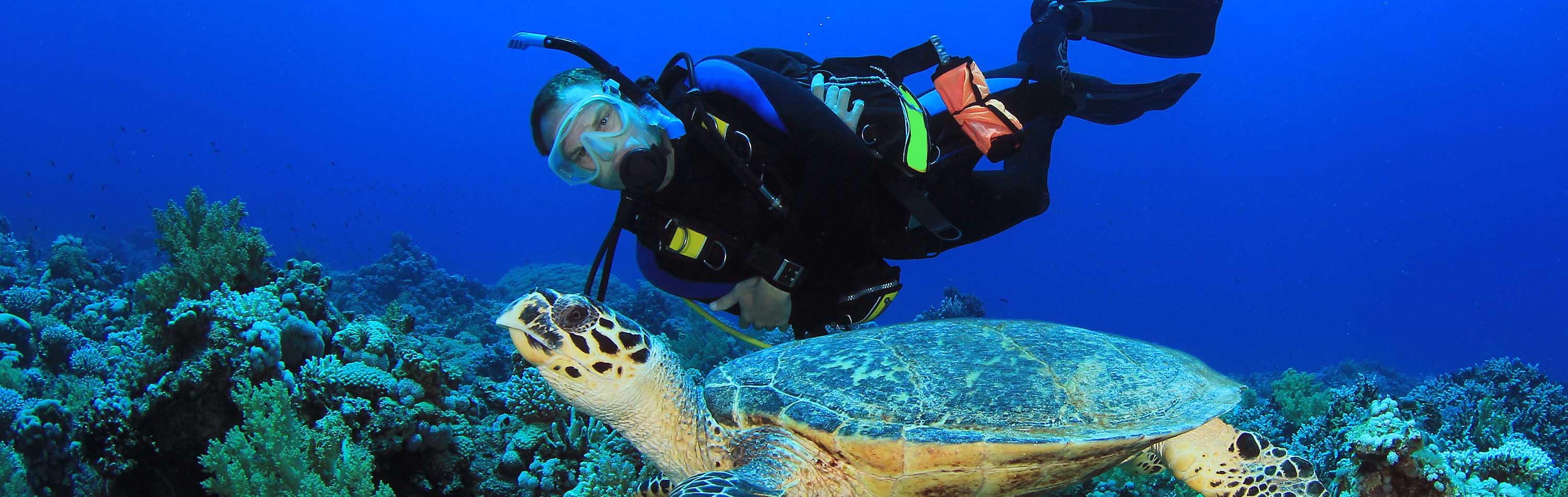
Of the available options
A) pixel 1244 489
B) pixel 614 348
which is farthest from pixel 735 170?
pixel 1244 489

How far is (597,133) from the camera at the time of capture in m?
3.11

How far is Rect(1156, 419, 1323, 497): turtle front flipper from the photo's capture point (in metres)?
2.62

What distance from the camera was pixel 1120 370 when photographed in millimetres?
2621

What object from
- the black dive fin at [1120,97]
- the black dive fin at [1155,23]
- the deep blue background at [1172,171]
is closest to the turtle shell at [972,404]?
the black dive fin at [1120,97]

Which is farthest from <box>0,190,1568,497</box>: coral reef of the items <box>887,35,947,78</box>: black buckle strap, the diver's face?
<box>887,35,947,78</box>: black buckle strap

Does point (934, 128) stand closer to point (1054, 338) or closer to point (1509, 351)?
point (1054, 338)

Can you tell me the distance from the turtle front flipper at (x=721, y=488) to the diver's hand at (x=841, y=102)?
215cm

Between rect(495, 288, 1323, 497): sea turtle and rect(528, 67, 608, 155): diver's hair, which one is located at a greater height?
rect(528, 67, 608, 155): diver's hair

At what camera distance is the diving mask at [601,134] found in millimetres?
3096

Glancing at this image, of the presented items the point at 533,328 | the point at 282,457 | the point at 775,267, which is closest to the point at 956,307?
the point at 775,267

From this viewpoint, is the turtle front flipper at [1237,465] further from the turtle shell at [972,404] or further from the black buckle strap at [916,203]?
the black buckle strap at [916,203]

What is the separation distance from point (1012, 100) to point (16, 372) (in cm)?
683

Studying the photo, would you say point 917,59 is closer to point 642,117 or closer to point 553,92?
point 642,117

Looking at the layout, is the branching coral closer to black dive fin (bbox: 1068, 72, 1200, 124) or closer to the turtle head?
the turtle head
